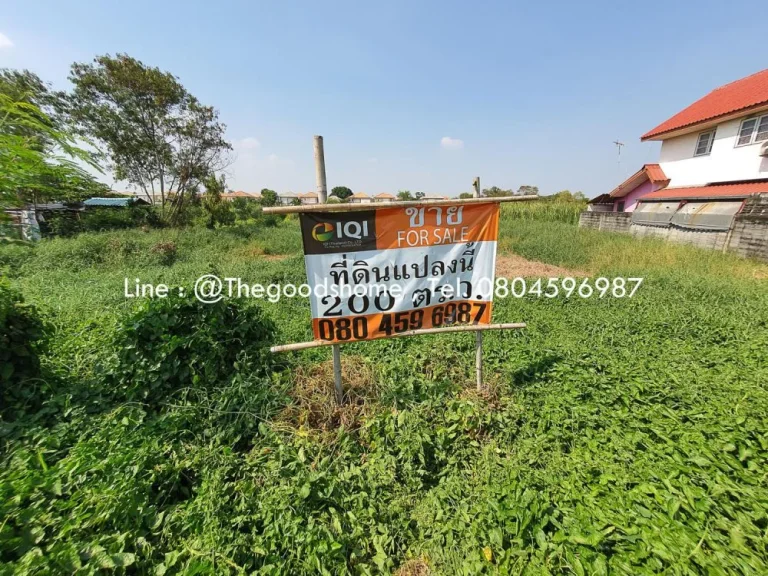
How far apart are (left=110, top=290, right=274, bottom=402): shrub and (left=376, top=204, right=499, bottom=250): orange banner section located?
1812 mm

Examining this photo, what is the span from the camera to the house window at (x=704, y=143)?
44.2ft

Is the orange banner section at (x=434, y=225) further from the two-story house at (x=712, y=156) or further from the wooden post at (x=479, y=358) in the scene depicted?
the two-story house at (x=712, y=156)

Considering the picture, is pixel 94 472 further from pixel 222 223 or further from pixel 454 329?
pixel 222 223

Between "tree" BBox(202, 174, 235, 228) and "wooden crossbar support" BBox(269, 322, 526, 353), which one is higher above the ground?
"tree" BBox(202, 174, 235, 228)

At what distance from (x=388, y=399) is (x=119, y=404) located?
7.64 ft

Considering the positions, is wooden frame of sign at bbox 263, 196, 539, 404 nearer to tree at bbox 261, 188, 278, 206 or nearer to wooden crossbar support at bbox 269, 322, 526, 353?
wooden crossbar support at bbox 269, 322, 526, 353

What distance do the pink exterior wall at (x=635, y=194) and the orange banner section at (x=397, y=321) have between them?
19293mm

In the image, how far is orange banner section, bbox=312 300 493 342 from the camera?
2732 millimetres

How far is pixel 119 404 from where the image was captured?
2641 millimetres

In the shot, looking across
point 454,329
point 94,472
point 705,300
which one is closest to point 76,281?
point 94,472

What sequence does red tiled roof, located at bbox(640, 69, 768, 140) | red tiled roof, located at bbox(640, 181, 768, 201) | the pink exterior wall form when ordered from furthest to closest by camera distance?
the pink exterior wall < red tiled roof, located at bbox(640, 69, 768, 140) < red tiled roof, located at bbox(640, 181, 768, 201)

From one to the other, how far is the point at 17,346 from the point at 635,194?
24897 mm

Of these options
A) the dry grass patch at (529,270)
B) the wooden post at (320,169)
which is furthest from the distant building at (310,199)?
the dry grass patch at (529,270)

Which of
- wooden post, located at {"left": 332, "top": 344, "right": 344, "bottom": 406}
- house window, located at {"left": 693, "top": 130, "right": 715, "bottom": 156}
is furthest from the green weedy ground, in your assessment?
house window, located at {"left": 693, "top": 130, "right": 715, "bottom": 156}
